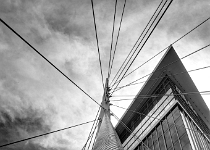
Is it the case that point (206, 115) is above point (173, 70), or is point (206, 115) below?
below

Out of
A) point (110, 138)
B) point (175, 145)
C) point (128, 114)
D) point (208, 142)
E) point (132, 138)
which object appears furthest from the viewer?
point (128, 114)

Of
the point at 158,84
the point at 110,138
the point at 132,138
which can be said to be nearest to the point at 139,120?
the point at 132,138

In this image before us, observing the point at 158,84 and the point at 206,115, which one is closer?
the point at 158,84

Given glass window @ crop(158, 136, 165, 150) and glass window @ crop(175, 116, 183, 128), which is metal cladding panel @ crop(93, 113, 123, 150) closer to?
glass window @ crop(175, 116, 183, 128)

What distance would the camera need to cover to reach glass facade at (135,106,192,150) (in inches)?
523

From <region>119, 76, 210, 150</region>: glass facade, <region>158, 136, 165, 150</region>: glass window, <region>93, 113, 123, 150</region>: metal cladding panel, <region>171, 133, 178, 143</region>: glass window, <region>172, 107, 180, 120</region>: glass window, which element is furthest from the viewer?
<region>158, 136, 165, 150</region>: glass window

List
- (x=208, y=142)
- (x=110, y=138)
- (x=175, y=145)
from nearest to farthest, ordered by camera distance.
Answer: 1. (x=110, y=138)
2. (x=175, y=145)
3. (x=208, y=142)

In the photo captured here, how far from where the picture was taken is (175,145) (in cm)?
1370

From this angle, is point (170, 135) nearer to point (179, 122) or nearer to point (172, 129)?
point (172, 129)

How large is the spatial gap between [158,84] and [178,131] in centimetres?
728

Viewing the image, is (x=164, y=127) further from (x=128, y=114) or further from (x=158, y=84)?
(x=128, y=114)

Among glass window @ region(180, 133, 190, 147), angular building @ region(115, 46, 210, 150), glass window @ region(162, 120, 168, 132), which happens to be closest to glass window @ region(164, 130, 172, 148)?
angular building @ region(115, 46, 210, 150)

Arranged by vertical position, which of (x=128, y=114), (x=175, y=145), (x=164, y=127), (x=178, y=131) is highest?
(x=128, y=114)

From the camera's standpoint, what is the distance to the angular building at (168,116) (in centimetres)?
1370
